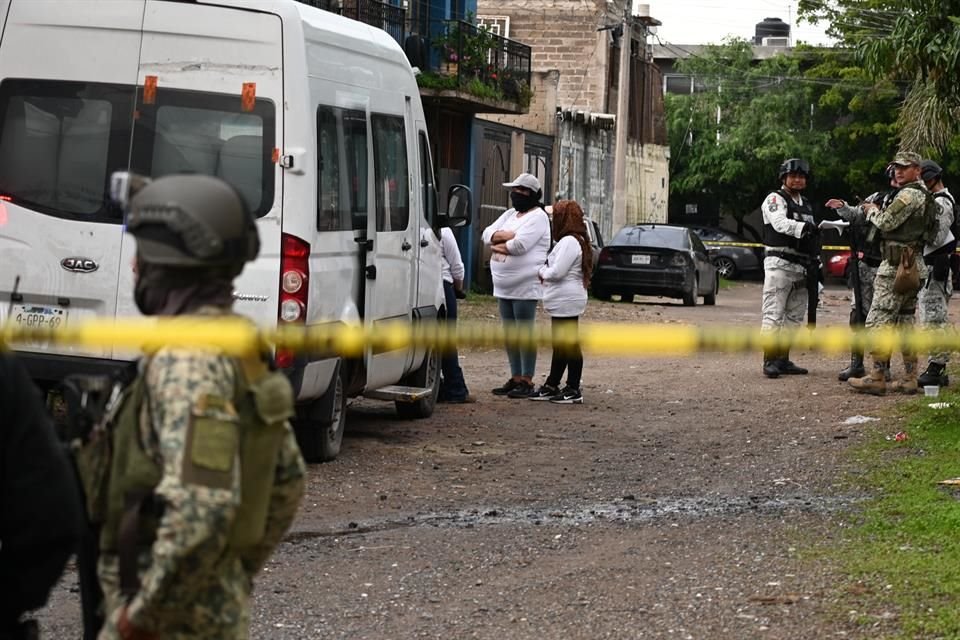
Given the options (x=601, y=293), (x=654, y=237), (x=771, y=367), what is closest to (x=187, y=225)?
(x=771, y=367)

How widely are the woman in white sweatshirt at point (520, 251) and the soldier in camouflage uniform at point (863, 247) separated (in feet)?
8.00

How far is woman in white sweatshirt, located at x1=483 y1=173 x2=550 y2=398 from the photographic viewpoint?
13.8 meters

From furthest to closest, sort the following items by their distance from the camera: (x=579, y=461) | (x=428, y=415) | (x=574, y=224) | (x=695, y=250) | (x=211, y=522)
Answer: (x=695, y=250), (x=574, y=224), (x=428, y=415), (x=579, y=461), (x=211, y=522)

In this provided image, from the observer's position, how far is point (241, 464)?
11.2 ft

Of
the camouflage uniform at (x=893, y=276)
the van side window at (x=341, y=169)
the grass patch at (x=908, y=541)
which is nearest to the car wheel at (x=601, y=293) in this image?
the camouflage uniform at (x=893, y=276)

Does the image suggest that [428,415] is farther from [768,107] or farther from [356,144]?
[768,107]

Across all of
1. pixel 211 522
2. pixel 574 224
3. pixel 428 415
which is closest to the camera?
pixel 211 522

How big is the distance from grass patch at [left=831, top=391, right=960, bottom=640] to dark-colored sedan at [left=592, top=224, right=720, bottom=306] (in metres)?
18.5

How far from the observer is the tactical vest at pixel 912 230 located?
44.6ft

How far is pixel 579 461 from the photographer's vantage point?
36.4ft

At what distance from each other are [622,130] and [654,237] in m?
11.8

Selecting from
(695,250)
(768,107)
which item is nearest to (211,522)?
(695,250)

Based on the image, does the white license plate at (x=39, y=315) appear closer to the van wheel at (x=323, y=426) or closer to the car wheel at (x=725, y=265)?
the van wheel at (x=323, y=426)

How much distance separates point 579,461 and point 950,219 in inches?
192
